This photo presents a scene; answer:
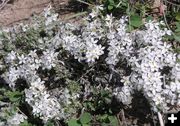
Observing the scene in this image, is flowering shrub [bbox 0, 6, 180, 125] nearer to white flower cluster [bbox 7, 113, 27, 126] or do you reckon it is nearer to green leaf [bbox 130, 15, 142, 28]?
white flower cluster [bbox 7, 113, 27, 126]

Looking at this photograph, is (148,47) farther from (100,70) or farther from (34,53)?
(34,53)

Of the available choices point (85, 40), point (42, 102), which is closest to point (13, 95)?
point (42, 102)

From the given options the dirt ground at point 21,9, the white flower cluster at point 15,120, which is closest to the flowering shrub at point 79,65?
the white flower cluster at point 15,120

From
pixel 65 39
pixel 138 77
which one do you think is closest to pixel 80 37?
pixel 65 39

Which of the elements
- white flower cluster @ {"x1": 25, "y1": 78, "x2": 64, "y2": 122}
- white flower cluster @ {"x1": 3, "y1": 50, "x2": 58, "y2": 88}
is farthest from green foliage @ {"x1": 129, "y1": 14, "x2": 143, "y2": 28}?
white flower cluster @ {"x1": 25, "y1": 78, "x2": 64, "y2": 122}

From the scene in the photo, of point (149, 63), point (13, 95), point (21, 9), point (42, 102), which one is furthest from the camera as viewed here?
point (21, 9)

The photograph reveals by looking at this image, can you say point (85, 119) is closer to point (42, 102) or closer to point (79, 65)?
point (42, 102)

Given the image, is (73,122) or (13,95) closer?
(73,122)
